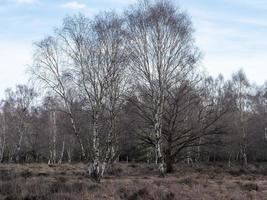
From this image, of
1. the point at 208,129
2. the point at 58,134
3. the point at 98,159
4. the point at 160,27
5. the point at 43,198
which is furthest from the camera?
the point at 58,134

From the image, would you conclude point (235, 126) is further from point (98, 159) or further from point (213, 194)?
point (213, 194)

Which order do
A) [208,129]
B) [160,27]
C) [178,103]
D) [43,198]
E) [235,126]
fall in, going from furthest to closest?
[235,126]
[208,129]
[178,103]
[160,27]
[43,198]

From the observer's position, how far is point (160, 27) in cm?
2956

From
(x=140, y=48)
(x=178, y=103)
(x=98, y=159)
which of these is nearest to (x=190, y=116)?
(x=178, y=103)

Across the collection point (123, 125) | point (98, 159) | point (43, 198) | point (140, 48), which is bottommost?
point (43, 198)

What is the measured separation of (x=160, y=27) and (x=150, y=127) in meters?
8.34

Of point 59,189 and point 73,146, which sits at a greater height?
point 73,146

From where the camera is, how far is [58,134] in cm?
6081

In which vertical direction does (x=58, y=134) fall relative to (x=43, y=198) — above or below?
above

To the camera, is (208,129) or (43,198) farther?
(208,129)

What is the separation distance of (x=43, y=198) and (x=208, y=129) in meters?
24.4

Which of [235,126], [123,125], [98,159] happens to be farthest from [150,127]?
[235,126]

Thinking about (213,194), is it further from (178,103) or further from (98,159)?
(178,103)

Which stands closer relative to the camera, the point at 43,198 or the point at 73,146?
the point at 43,198
